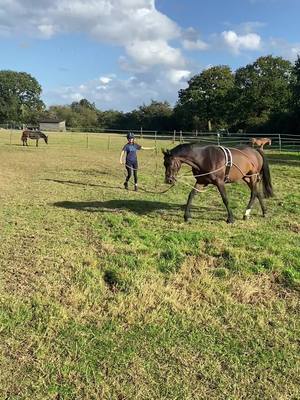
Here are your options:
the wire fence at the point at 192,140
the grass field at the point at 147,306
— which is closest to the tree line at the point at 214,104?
the wire fence at the point at 192,140

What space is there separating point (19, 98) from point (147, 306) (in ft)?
375

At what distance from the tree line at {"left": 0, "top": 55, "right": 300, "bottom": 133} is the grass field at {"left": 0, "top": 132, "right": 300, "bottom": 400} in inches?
1335

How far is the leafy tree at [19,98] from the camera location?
10700cm

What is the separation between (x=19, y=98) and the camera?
11194cm

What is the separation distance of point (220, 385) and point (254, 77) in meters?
66.3

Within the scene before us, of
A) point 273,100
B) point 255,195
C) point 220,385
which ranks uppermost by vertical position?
point 273,100

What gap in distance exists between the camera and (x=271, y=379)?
3.90 m

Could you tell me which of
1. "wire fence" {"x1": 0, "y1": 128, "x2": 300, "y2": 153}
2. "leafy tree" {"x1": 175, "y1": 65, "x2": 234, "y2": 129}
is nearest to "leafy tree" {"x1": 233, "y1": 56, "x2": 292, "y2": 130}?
"leafy tree" {"x1": 175, "y1": 65, "x2": 234, "y2": 129}

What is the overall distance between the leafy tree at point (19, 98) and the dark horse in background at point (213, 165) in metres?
104

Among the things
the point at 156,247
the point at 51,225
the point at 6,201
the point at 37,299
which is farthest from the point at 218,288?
the point at 6,201

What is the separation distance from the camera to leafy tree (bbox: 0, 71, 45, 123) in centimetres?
10700

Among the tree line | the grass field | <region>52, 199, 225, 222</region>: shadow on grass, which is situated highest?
the tree line

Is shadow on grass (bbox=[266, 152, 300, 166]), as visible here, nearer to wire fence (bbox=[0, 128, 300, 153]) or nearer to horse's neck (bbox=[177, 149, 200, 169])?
wire fence (bbox=[0, 128, 300, 153])

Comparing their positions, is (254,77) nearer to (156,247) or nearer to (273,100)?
(273,100)
